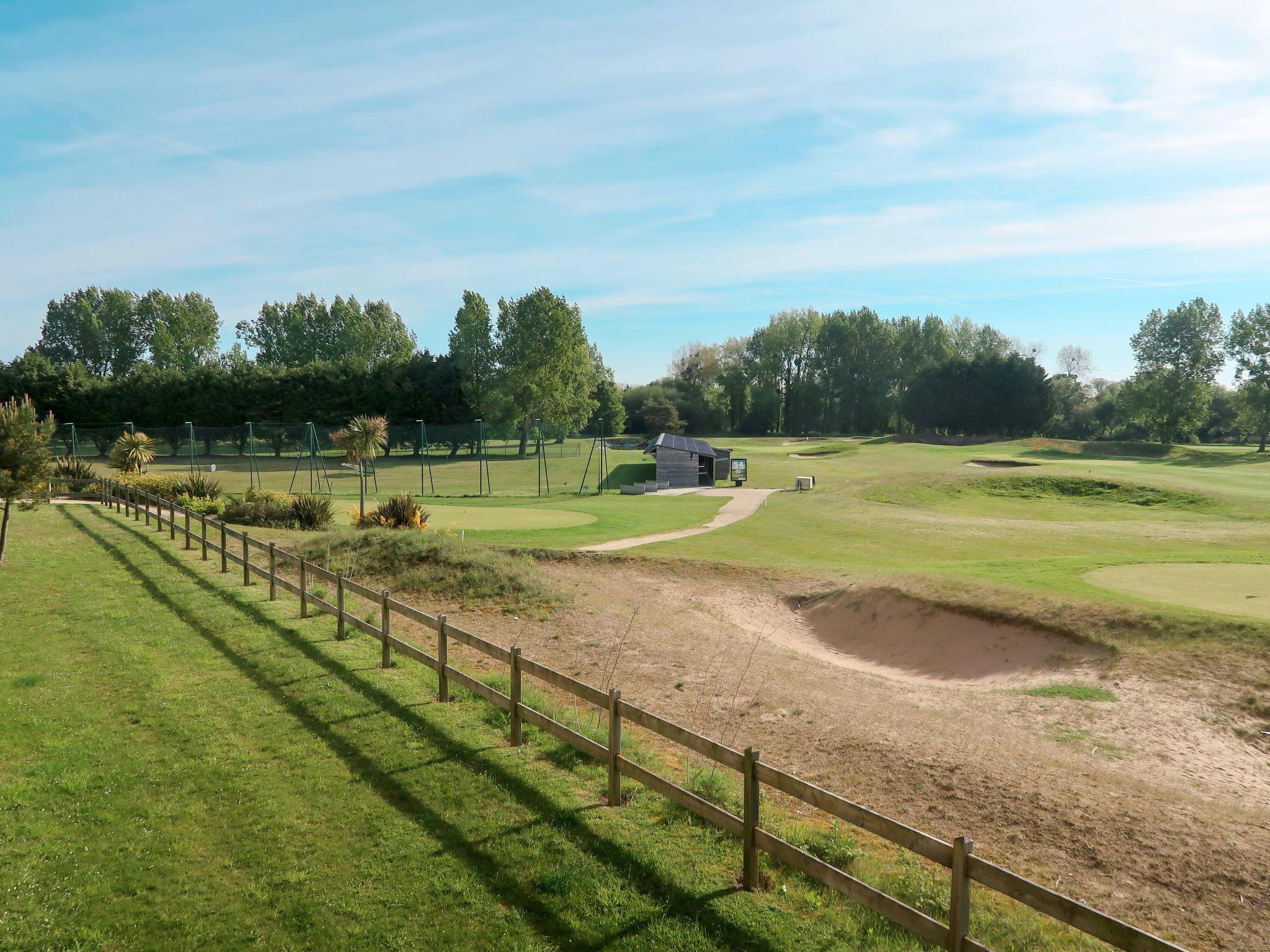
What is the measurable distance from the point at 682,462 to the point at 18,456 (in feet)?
111

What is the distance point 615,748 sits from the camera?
6957mm

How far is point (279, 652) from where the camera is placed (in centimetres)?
1120

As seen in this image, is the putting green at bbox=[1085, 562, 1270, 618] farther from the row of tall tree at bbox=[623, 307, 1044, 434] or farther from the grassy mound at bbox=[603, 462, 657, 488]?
the row of tall tree at bbox=[623, 307, 1044, 434]

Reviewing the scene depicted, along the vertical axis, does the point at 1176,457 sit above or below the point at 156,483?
above

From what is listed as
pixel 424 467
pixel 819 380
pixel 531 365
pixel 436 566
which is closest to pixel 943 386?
pixel 819 380

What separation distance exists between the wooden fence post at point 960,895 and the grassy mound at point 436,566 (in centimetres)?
1174

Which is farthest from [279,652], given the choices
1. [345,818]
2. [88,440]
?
[88,440]

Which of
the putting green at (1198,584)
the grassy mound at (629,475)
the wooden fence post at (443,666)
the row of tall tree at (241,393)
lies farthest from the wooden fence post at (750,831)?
the row of tall tree at (241,393)

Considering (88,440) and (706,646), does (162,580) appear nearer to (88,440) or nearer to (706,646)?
(706,646)

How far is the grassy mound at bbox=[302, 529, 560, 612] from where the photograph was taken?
16500 mm

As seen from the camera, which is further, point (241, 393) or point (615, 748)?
point (241, 393)

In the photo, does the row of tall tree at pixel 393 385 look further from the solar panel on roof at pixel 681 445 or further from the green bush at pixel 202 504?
the green bush at pixel 202 504

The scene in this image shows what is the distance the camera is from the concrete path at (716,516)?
23750 millimetres

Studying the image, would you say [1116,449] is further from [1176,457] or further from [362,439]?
[362,439]
